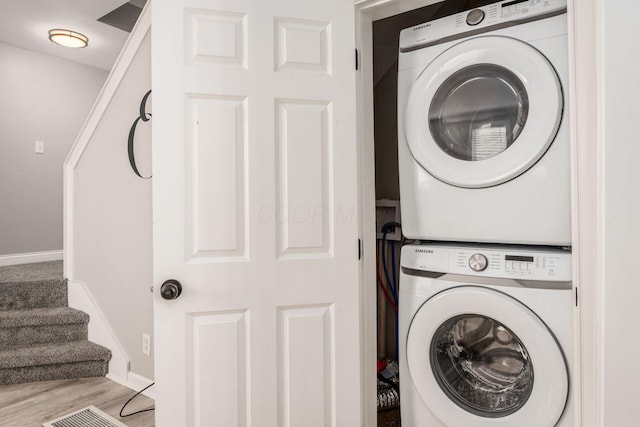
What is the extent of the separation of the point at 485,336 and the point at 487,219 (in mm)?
457

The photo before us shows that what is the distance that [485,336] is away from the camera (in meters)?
1.54

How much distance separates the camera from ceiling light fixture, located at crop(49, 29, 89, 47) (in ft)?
10.7

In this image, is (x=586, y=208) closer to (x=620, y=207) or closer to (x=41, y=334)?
(x=620, y=207)

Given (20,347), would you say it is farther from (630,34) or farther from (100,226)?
(630,34)

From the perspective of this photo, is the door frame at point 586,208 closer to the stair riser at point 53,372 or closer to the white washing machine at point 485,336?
the white washing machine at point 485,336

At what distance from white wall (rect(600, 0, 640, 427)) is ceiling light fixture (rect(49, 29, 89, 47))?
3695 mm

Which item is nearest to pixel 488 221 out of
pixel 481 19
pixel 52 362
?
pixel 481 19

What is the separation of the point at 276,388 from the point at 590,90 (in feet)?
4.61

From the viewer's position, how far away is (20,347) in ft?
8.10

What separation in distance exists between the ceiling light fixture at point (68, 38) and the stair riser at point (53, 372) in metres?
2.58

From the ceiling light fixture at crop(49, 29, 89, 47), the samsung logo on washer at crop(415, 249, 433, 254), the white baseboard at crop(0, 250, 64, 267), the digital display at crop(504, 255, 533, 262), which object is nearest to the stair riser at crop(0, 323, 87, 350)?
the white baseboard at crop(0, 250, 64, 267)

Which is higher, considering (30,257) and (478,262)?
(478,262)

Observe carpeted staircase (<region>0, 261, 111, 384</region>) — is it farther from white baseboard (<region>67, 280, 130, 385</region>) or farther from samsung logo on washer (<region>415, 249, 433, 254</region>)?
samsung logo on washer (<region>415, 249, 433, 254</region>)

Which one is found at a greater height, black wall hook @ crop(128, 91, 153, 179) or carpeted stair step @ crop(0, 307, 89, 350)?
→ black wall hook @ crop(128, 91, 153, 179)
